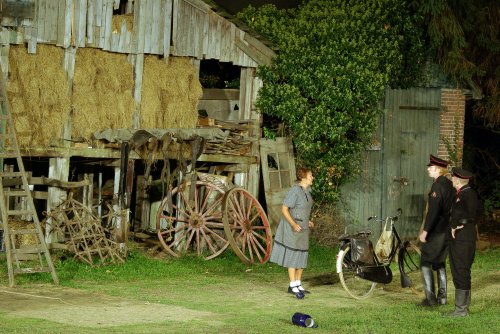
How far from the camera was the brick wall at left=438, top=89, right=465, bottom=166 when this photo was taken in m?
24.0

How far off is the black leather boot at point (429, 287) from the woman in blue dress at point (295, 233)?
1797 millimetres

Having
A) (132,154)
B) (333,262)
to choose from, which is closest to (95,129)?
(132,154)

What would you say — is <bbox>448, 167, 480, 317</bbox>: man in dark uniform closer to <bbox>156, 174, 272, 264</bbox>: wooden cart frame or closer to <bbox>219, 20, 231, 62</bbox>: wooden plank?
<bbox>156, 174, 272, 264</bbox>: wooden cart frame

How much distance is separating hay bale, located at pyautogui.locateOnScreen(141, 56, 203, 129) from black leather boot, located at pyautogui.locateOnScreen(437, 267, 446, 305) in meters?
7.32

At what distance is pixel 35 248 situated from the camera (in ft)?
57.9

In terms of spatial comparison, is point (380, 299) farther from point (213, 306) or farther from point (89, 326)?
point (89, 326)

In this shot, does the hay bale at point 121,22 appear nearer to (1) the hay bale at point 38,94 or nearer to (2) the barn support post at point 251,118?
(1) the hay bale at point 38,94

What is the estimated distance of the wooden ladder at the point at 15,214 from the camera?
16781mm

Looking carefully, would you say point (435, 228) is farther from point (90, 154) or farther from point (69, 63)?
point (69, 63)

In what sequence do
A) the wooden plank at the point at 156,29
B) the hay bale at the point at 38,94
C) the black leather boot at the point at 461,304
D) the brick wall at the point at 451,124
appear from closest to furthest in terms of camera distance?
the black leather boot at the point at 461,304, the hay bale at the point at 38,94, the wooden plank at the point at 156,29, the brick wall at the point at 451,124

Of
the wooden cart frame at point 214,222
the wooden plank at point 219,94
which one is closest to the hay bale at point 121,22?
the wooden plank at point 219,94

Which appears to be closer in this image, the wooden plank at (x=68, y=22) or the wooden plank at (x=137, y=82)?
the wooden plank at (x=68, y=22)

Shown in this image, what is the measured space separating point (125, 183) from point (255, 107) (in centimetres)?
336

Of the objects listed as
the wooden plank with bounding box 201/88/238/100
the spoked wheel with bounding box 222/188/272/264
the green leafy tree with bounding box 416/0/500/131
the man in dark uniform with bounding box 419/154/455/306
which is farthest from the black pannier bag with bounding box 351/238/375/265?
the green leafy tree with bounding box 416/0/500/131
